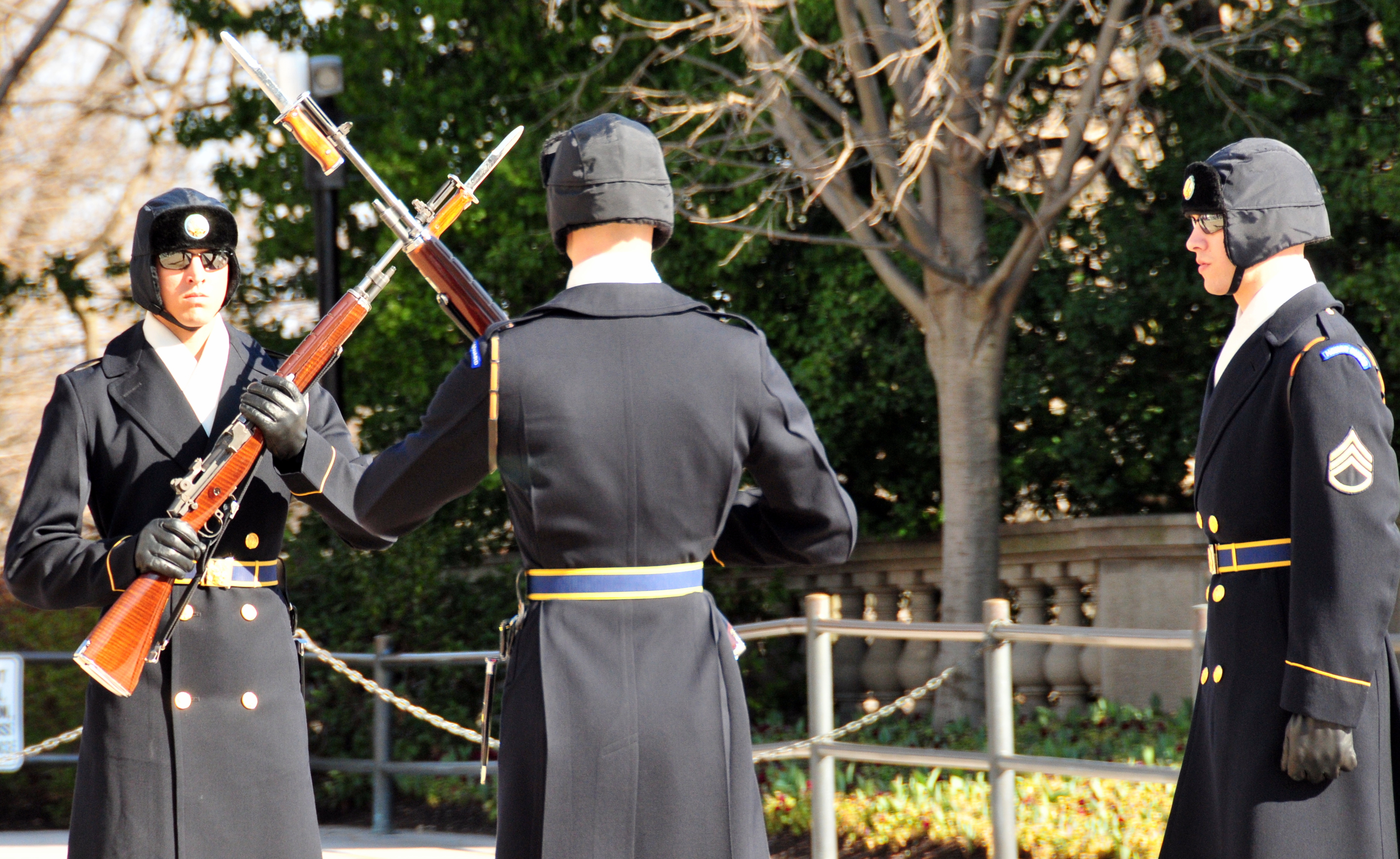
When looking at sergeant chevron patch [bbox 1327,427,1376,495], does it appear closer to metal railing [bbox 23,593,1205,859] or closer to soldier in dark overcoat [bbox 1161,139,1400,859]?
soldier in dark overcoat [bbox 1161,139,1400,859]

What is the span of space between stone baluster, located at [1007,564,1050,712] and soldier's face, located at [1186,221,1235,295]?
5432mm

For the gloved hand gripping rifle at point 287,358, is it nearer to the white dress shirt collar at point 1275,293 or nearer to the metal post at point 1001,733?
the white dress shirt collar at point 1275,293

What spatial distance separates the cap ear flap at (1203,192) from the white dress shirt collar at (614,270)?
1387mm

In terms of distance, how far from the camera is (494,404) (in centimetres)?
264

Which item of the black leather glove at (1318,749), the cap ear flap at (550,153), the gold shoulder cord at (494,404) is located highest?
the cap ear flap at (550,153)

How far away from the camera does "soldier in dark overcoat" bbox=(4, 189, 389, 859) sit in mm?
3266

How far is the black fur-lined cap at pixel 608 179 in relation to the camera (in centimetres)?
269

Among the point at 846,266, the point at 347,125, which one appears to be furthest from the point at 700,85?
the point at 347,125

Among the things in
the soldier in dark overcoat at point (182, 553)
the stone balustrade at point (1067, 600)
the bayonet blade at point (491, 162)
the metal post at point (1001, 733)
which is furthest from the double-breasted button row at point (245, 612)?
the stone balustrade at point (1067, 600)

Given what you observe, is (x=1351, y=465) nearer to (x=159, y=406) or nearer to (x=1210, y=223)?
(x=1210, y=223)

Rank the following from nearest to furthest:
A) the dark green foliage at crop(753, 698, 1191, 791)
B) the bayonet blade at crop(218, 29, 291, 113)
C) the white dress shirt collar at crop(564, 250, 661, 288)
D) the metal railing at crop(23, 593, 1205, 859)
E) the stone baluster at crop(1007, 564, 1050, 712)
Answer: the white dress shirt collar at crop(564, 250, 661, 288) < the bayonet blade at crop(218, 29, 291, 113) < the metal railing at crop(23, 593, 1205, 859) < the dark green foliage at crop(753, 698, 1191, 791) < the stone baluster at crop(1007, 564, 1050, 712)

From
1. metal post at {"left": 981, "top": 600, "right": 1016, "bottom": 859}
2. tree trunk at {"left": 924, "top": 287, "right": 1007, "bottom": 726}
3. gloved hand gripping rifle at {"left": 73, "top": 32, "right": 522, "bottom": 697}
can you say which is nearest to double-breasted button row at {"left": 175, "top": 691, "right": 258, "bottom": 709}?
gloved hand gripping rifle at {"left": 73, "top": 32, "right": 522, "bottom": 697}

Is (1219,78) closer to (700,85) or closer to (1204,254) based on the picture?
(700,85)

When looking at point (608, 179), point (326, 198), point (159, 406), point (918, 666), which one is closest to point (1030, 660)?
point (918, 666)
